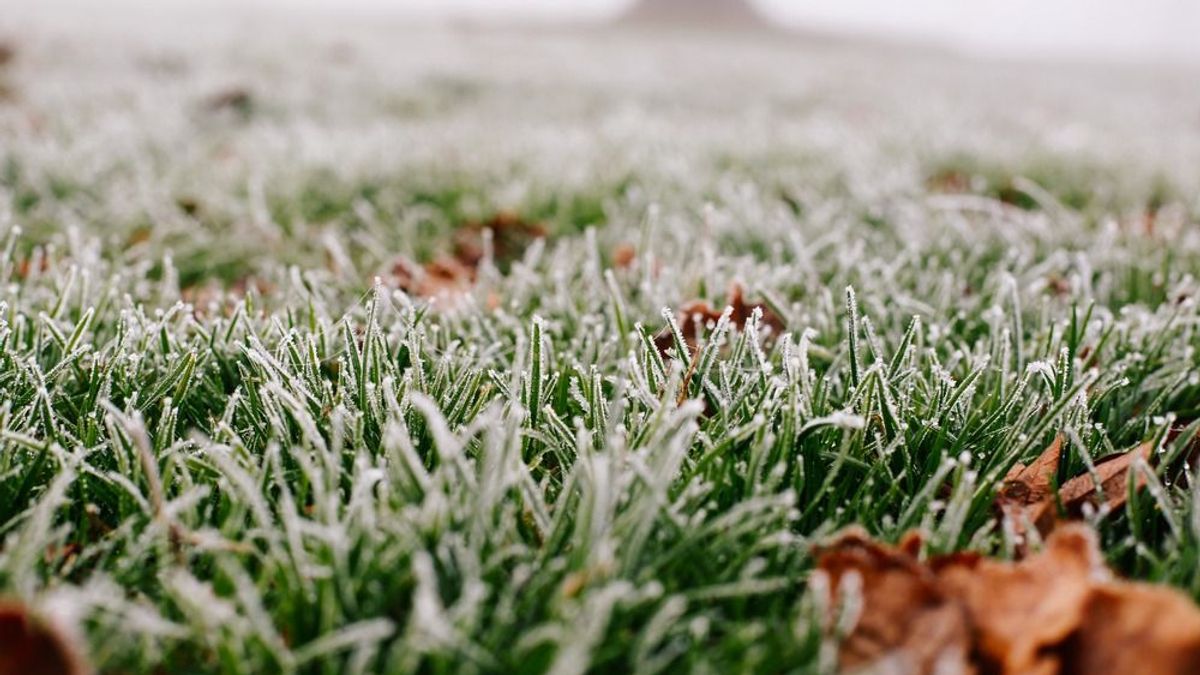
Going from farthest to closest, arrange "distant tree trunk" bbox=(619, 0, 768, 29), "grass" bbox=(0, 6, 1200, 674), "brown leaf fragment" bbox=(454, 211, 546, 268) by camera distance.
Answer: "distant tree trunk" bbox=(619, 0, 768, 29)
"brown leaf fragment" bbox=(454, 211, 546, 268)
"grass" bbox=(0, 6, 1200, 674)

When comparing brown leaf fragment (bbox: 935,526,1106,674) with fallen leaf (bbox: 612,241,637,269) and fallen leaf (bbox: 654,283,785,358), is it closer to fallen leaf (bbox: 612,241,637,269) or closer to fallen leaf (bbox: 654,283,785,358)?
fallen leaf (bbox: 654,283,785,358)

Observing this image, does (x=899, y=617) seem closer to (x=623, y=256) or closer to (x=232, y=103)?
(x=623, y=256)

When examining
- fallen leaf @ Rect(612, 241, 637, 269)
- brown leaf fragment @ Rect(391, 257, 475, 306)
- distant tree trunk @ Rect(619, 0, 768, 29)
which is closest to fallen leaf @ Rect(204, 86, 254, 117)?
brown leaf fragment @ Rect(391, 257, 475, 306)

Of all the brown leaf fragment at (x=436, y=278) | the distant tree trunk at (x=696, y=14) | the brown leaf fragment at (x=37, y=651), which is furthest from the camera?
the distant tree trunk at (x=696, y=14)

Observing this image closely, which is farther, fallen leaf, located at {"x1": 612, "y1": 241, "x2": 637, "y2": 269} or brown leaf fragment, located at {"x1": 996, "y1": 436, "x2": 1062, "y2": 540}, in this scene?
fallen leaf, located at {"x1": 612, "y1": 241, "x2": 637, "y2": 269}

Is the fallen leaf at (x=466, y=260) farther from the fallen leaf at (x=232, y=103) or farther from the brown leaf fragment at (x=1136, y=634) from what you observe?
the fallen leaf at (x=232, y=103)

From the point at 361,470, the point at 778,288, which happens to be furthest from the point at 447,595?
the point at 778,288

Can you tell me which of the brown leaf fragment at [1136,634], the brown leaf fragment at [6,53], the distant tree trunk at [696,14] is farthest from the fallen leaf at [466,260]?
the distant tree trunk at [696,14]

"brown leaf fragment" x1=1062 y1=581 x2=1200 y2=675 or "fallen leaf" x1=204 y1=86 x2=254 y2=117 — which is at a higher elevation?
"fallen leaf" x1=204 y1=86 x2=254 y2=117

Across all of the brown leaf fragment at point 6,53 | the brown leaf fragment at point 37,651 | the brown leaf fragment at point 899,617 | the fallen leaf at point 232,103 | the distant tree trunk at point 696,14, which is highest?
the distant tree trunk at point 696,14
